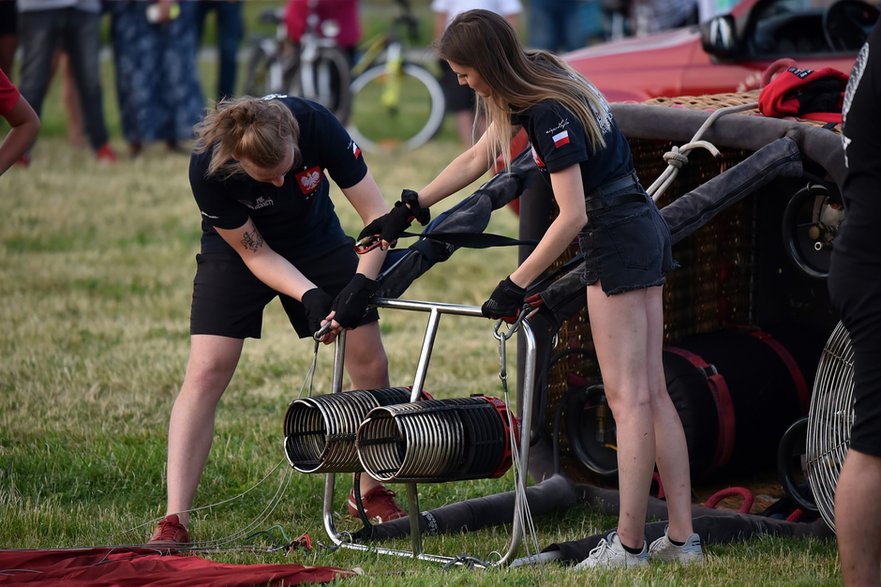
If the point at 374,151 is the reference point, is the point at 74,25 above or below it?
above

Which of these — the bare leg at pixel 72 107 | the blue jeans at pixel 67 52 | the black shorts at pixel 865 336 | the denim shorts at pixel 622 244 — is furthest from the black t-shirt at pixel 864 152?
the bare leg at pixel 72 107

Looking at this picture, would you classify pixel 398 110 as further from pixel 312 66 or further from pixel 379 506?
pixel 379 506

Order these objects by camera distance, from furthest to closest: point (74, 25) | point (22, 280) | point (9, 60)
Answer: point (74, 25)
point (9, 60)
point (22, 280)

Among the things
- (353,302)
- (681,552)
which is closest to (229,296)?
(353,302)

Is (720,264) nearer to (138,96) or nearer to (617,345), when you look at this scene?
(617,345)

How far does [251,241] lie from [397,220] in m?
0.55

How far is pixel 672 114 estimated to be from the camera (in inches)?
183

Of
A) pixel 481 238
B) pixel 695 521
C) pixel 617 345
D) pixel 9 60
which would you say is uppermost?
pixel 9 60

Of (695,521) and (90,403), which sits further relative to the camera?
(90,403)

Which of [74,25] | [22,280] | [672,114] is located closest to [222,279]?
[672,114]

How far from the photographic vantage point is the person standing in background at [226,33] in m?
14.1

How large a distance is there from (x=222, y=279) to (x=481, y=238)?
96 cm

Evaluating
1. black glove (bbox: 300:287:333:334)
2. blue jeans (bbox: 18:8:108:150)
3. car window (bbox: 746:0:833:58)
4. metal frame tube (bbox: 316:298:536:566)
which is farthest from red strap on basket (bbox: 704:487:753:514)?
blue jeans (bbox: 18:8:108:150)

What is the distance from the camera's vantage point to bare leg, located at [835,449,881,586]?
3244 millimetres
